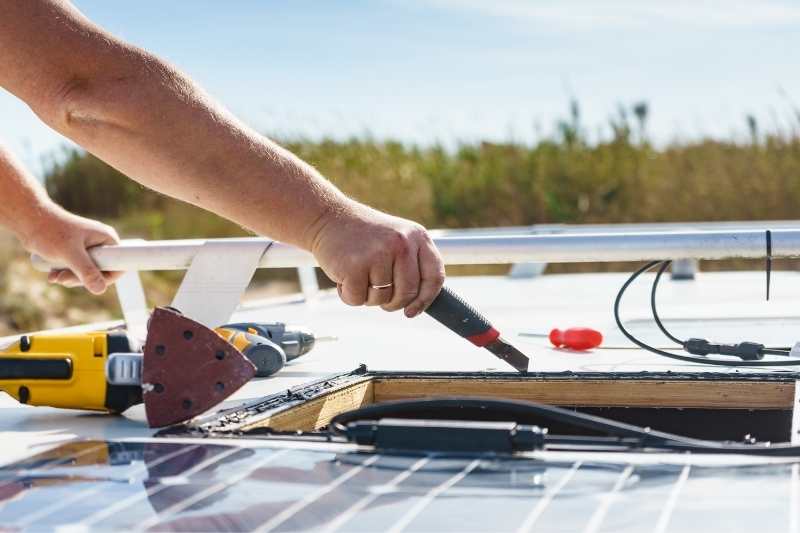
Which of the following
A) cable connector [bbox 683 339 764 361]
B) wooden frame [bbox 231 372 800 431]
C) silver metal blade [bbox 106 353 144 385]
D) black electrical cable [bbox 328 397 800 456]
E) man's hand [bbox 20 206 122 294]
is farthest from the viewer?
man's hand [bbox 20 206 122 294]

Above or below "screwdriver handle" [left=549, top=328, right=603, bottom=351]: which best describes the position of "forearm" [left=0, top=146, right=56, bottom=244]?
above

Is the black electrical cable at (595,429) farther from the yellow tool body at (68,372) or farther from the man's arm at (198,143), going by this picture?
the yellow tool body at (68,372)

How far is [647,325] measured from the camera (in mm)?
2857

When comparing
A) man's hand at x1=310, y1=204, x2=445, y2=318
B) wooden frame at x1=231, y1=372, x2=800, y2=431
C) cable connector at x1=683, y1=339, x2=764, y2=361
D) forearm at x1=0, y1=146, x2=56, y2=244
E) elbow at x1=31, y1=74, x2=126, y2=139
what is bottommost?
wooden frame at x1=231, y1=372, x2=800, y2=431

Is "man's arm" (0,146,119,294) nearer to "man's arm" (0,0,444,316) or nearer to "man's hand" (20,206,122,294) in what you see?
"man's hand" (20,206,122,294)

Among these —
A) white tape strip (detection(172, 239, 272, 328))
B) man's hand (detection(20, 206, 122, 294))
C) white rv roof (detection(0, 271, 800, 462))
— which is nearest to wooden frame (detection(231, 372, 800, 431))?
white rv roof (detection(0, 271, 800, 462))

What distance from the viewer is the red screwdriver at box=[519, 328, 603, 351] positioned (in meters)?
2.39

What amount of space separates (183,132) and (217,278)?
0.75 m

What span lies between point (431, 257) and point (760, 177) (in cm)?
1123

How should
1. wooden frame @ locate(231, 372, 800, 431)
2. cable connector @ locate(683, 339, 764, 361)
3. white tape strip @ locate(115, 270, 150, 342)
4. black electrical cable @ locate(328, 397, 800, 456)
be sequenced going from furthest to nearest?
white tape strip @ locate(115, 270, 150, 342) < cable connector @ locate(683, 339, 764, 361) < wooden frame @ locate(231, 372, 800, 431) < black electrical cable @ locate(328, 397, 800, 456)

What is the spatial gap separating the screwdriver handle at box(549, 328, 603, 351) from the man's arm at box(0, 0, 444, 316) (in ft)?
3.02

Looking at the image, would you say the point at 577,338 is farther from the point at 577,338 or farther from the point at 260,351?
the point at 260,351

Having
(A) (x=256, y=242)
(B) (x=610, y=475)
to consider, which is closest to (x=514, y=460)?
(B) (x=610, y=475)

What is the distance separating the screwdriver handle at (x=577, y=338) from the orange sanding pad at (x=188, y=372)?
1095 mm
